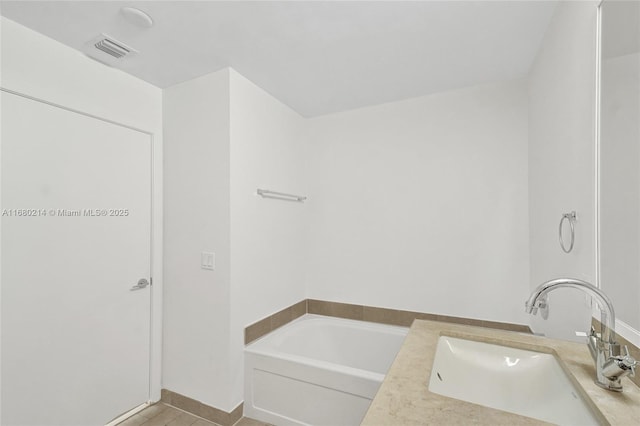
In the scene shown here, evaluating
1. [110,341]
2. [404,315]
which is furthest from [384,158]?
[110,341]

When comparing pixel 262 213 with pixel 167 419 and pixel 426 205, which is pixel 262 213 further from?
pixel 167 419

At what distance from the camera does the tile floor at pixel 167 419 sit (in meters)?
1.93

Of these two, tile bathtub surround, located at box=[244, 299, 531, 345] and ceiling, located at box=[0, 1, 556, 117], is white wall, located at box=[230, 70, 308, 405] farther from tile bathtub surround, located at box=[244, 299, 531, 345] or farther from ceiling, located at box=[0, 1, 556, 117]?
ceiling, located at box=[0, 1, 556, 117]

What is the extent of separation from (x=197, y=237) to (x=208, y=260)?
0.19 meters

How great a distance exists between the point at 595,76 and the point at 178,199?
233cm

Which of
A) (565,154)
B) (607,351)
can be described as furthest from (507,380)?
(565,154)

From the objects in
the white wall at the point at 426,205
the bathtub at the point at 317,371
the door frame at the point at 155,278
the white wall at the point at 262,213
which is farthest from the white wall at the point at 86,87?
the white wall at the point at 426,205

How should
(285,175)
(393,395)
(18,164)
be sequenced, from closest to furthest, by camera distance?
1. (393,395)
2. (18,164)
3. (285,175)

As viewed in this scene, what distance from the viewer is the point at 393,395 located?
0.88 m

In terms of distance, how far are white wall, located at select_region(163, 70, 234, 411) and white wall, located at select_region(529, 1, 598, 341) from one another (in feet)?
5.96

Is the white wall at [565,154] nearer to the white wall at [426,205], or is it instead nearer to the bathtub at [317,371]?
the white wall at [426,205]

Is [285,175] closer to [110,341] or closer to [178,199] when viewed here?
[178,199]

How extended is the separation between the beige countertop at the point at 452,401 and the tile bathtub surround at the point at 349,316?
1087 mm

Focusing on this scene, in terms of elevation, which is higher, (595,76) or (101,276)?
(595,76)
